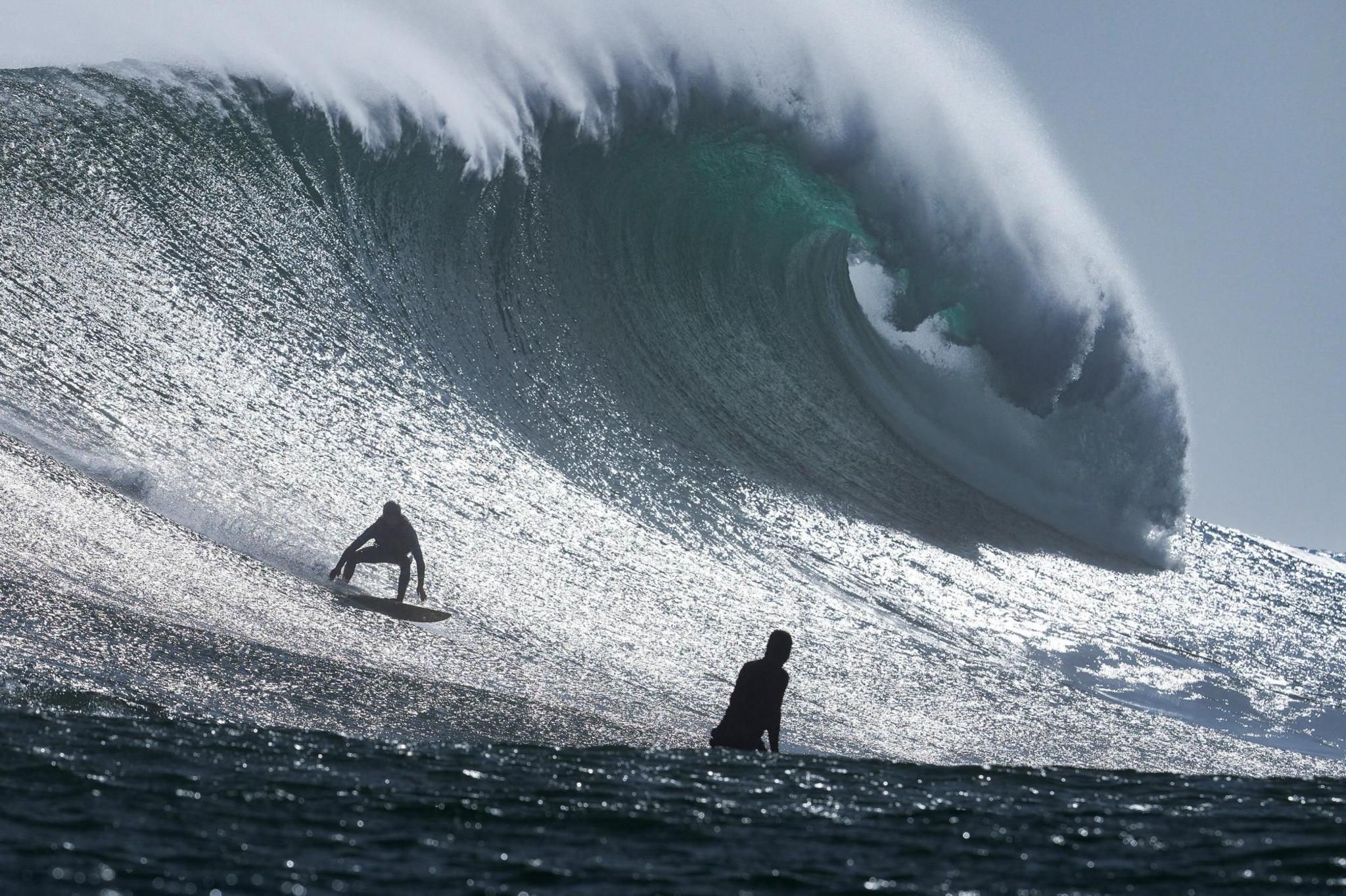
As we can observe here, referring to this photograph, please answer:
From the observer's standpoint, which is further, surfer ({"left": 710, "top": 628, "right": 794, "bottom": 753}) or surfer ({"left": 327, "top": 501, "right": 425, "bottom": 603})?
surfer ({"left": 327, "top": 501, "right": 425, "bottom": 603})

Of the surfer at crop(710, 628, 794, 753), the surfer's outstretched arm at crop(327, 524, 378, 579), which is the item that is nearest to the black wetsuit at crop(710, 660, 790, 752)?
the surfer at crop(710, 628, 794, 753)

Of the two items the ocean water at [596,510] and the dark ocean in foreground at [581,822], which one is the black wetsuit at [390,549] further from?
the dark ocean in foreground at [581,822]

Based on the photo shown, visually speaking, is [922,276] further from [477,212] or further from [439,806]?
[439,806]

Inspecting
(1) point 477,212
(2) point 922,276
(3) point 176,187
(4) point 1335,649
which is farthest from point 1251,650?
(3) point 176,187

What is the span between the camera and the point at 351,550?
279 inches

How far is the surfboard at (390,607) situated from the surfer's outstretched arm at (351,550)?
87 millimetres

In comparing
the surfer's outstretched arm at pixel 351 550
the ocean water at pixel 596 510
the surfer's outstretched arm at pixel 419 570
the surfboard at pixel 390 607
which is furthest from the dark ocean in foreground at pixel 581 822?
the surfer's outstretched arm at pixel 419 570

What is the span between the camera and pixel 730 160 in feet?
54.6

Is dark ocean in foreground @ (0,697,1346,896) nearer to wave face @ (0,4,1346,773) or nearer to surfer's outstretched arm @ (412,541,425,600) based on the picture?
wave face @ (0,4,1346,773)

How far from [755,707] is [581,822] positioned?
89.2 inches

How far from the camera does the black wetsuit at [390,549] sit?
23.2ft

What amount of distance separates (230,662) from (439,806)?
239cm

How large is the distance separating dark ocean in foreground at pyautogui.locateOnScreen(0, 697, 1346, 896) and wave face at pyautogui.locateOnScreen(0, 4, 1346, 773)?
1.22 metres

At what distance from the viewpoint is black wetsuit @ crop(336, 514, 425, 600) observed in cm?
708
